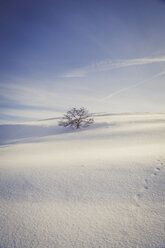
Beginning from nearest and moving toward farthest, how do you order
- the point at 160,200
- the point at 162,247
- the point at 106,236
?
1. the point at 162,247
2. the point at 106,236
3. the point at 160,200

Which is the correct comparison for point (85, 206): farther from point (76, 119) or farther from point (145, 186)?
point (76, 119)

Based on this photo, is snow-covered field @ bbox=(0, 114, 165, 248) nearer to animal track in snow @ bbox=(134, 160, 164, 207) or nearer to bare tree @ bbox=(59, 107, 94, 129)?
animal track in snow @ bbox=(134, 160, 164, 207)

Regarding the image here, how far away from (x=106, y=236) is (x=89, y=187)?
3.15ft

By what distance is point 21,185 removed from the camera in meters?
2.62

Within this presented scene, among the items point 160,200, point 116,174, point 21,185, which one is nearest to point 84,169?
point 116,174

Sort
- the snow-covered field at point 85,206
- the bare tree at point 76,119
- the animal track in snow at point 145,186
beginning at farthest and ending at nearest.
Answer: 1. the bare tree at point 76,119
2. the animal track in snow at point 145,186
3. the snow-covered field at point 85,206

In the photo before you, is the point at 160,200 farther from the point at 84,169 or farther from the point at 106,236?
the point at 84,169

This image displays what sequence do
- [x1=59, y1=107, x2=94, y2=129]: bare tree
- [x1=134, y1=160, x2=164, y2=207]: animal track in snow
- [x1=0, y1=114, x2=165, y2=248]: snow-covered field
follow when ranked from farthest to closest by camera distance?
[x1=59, y1=107, x2=94, y2=129]: bare tree
[x1=134, y1=160, x2=164, y2=207]: animal track in snow
[x1=0, y1=114, x2=165, y2=248]: snow-covered field

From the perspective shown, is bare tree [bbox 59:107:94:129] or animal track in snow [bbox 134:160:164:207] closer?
animal track in snow [bbox 134:160:164:207]

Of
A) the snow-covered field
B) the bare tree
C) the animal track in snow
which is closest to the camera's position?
the snow-covered field

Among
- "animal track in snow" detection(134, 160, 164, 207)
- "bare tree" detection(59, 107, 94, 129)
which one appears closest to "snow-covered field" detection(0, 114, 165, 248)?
"animal track in snow" detection(134, 160, 164, 207)

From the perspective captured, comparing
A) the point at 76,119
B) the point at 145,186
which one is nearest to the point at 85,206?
the point at 145,186

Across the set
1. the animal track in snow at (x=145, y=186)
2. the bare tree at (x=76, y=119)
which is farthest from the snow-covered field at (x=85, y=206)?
the bare tree at (x=76, y=119)

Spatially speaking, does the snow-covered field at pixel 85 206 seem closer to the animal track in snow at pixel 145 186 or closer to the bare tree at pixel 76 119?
the animal track in snow at pixel 145 186
